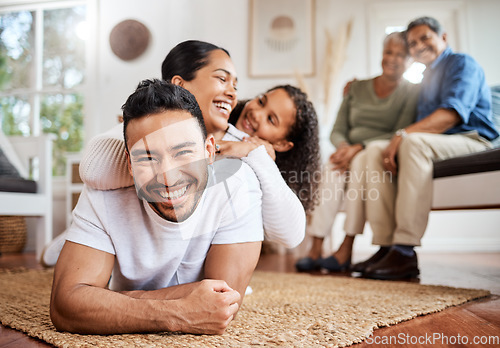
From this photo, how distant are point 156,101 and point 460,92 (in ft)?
3.91

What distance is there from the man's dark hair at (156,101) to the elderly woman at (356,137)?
102 cm

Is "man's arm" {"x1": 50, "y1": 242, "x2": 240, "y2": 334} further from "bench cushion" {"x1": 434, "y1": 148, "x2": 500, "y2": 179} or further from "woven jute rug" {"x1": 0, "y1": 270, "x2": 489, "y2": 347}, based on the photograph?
"bench cushion" {"x1": 434, "y1": 148, "x2": 500, "y2": 179}

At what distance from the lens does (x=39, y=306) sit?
883 mm

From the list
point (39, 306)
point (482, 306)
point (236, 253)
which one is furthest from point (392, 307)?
point (39, 306)

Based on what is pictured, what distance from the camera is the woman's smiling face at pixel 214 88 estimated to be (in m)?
0.75

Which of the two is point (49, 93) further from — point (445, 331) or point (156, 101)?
point (445, 331)

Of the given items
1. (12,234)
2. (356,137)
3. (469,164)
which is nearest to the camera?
(469,164)

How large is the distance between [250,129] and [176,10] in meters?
0.32

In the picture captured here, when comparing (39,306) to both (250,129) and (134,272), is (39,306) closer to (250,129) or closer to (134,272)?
(134,272)

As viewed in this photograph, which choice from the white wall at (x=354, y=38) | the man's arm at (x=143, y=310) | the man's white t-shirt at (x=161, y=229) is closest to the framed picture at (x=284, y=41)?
the white wall at (x=354, y=38)

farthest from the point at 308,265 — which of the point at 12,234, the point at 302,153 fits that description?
the point at 12,234

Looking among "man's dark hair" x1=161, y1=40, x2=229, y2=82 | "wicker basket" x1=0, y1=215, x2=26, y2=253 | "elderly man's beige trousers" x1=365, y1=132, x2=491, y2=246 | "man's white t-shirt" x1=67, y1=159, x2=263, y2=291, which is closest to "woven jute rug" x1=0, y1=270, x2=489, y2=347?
"man's white t-shirt" x1=67, y1=159, x2=263, y2=291

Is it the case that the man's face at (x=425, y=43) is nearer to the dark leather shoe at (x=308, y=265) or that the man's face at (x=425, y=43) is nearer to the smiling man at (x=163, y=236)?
the dark leather shoe at (x=308, y=265)

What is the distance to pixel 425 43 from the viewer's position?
1.54 meters
